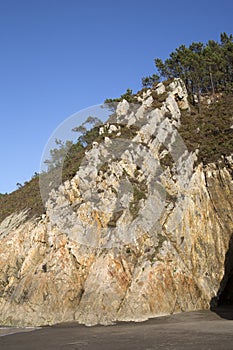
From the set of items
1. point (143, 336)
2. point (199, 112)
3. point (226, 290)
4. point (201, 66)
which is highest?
point (201, 66)

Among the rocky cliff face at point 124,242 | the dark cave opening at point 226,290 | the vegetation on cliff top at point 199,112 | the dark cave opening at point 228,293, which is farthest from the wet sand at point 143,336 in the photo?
the vegetation on cliff top at point 199,112

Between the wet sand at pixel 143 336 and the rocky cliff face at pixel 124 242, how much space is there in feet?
7.23

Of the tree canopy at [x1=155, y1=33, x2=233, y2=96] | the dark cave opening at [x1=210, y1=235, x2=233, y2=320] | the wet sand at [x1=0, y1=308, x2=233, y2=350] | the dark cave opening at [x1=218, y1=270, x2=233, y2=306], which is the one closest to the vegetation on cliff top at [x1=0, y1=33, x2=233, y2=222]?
the tree canopy at [x1=155, y1=33, x2=233, y2=96]

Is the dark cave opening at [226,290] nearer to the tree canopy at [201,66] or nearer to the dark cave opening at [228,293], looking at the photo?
the dark cave opening at [228,293]

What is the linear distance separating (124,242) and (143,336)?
→ 33.9 ft

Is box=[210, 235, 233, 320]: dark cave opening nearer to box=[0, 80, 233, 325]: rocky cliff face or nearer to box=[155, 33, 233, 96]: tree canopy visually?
box=[0, 80, 233, 325]: rocky cliff face

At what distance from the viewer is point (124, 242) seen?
88.3 feet

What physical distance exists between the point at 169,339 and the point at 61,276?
12290 millimetres

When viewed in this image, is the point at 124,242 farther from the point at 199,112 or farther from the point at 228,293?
the point at 199,112

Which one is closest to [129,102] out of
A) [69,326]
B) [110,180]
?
[110,180]

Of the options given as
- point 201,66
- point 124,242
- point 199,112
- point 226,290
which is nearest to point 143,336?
point 124,242

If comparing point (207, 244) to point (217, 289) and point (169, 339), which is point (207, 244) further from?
point (169, 339)

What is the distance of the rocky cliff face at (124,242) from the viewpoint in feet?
80.3

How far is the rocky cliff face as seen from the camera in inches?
963
